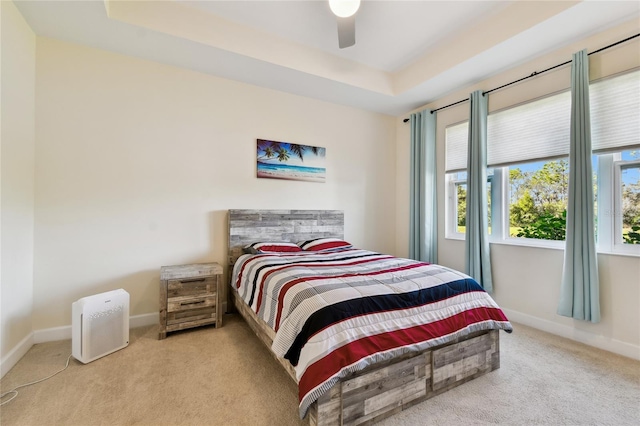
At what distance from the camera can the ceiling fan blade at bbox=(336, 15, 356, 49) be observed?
6.50ft

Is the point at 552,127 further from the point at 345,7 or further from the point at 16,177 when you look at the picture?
the point at 16,177

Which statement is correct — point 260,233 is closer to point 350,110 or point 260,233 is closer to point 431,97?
point 350,110

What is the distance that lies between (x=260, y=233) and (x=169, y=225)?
965 mm

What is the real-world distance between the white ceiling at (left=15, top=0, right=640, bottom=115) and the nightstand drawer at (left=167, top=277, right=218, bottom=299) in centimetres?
220

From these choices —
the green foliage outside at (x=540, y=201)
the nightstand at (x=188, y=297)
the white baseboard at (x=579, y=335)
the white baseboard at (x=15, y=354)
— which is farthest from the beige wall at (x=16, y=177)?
the green foliage outside at (x=540, y=201)

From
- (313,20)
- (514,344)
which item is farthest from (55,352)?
(514,344)

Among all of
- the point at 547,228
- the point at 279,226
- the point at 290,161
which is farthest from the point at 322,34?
the point at 547,228

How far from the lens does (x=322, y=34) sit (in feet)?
9.14

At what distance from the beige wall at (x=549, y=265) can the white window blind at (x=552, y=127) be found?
0.36ft

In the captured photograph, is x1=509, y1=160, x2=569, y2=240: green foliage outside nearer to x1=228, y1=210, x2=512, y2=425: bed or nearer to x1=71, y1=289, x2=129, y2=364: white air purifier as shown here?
x1=228, y1=210, x2=512, y2=425: bed

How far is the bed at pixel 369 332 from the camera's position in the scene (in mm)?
1340

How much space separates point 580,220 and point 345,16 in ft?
8.41

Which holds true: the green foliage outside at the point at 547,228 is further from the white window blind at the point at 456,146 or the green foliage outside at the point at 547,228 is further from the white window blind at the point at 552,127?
the white window blind at the point at 456,146

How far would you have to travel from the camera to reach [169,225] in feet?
9.41
